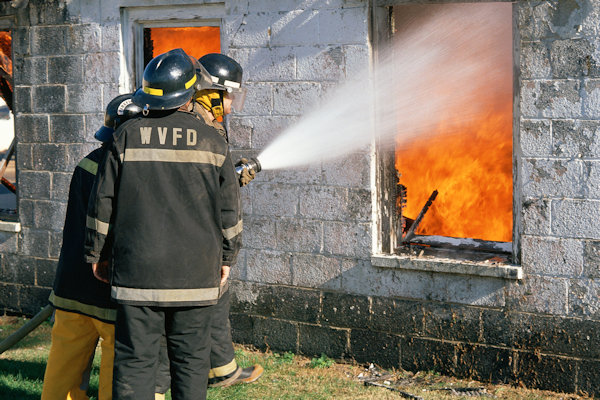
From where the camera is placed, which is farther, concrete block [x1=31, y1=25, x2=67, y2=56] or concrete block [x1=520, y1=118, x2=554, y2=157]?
concrete block [x1=31, y1=25, x2=67, y2=56]

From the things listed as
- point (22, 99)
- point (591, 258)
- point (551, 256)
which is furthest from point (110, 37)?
point (591, 258)

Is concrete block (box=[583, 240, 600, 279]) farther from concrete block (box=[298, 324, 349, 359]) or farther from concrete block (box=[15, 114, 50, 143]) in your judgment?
concrete block (box=[15, 114, 50, 143])

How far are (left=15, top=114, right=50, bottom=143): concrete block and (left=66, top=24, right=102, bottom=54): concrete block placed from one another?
820 millimetres

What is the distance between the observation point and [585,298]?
5.66 metres

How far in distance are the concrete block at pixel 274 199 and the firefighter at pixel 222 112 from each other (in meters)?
1.09

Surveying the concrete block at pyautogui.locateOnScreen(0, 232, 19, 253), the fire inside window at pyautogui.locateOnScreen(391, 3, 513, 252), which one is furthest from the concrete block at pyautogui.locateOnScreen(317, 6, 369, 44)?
the concrete block at pyautogui.locateOnScreen(0, 232, 19, 253)

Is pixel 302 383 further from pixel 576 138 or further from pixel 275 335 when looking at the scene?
pixel 576 138

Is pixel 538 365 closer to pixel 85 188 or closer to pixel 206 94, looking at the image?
pixel 206 94

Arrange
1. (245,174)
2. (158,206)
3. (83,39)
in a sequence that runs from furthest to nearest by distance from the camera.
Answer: (83,39)
(245,174)
(158,206)

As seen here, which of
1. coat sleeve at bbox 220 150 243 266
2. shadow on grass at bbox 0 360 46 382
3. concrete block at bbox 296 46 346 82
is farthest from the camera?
concrete block at bbox 296 46 346 82

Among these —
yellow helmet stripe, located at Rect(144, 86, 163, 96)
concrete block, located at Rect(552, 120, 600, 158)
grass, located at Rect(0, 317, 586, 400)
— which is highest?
yellow helmet stripe, located at Rect(144, 86, 163, 96)

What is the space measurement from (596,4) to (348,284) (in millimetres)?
2959

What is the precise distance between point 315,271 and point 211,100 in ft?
6.52

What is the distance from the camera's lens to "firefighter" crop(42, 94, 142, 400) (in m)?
4.73
